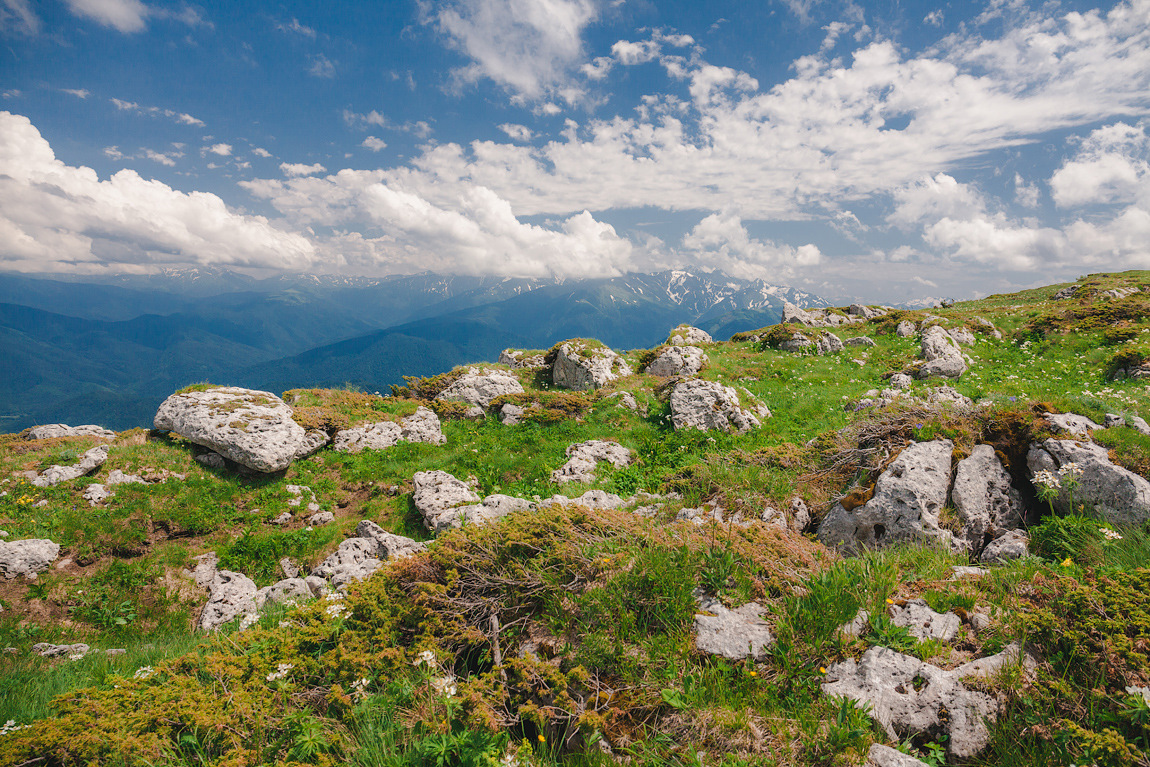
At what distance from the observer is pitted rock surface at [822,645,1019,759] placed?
349 cm

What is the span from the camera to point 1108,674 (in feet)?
11.4

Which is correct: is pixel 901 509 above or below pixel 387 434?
above

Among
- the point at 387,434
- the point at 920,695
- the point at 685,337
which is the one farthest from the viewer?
the point at 685,337

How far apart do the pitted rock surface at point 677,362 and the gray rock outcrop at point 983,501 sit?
17.7 metres

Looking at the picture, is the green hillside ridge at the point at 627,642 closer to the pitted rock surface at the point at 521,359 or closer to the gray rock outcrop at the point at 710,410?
the gray rock outcrop at the point at 710,410

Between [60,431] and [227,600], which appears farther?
[60,431]

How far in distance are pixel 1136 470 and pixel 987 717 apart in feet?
20.6

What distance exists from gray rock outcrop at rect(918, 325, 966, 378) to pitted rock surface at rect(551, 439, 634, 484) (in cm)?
1653

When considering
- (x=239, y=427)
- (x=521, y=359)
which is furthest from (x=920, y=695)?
(x=521, y=359)

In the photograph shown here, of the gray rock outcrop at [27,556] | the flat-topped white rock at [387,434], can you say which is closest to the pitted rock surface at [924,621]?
the flat-topped white rock at [387,434]

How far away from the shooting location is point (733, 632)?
459 centimetres

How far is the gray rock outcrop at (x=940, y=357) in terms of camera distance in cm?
1998

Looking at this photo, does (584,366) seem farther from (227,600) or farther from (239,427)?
(227,600)

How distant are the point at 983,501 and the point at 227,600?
15.2 meters
